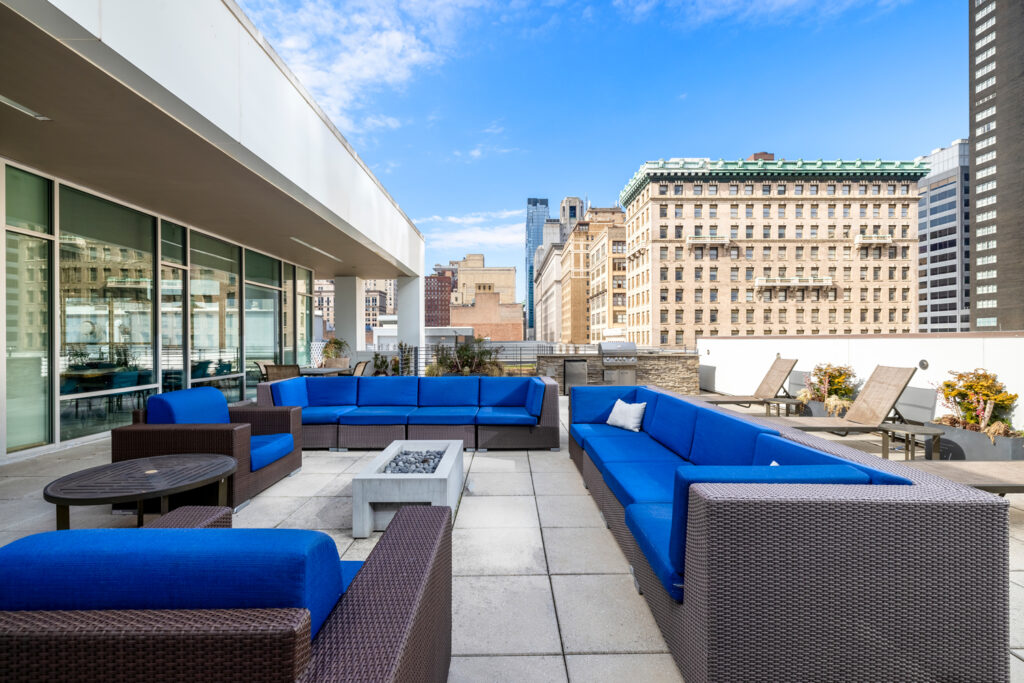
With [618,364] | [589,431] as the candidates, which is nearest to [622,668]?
[589,431]

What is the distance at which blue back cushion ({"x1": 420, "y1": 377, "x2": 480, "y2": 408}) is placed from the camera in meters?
6.21

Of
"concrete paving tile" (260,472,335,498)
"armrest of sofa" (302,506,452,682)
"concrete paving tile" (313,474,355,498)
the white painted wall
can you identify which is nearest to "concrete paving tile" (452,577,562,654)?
"armrest of sofa" (302,506,452,682)

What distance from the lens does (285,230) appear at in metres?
8.22

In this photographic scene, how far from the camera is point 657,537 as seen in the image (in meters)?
2.12

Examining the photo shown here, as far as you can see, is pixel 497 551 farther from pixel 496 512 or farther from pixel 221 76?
pixel 221 76

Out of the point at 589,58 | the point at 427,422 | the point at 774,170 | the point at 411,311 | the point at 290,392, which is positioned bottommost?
the point at 427,422

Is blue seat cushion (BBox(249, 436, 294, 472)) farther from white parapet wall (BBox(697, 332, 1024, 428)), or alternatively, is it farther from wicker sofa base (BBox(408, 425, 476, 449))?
white parapet wall (BBox(697, 332, 1024, 428))

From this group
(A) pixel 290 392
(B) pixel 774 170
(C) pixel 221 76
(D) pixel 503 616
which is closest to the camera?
(D) pixel 503 616

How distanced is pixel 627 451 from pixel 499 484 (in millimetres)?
1324

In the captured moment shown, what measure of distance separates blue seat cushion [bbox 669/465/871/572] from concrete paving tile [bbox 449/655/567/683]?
0.66 metres

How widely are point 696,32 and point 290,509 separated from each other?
2118 cm

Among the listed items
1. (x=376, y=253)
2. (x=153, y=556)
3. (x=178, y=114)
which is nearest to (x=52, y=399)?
(x=178, y=114)

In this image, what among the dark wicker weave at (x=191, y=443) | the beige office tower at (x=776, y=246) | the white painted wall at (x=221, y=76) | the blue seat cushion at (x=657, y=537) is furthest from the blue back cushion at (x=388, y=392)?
the beige office tower at (x=776, y=246)

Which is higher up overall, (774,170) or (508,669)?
(774,170)
